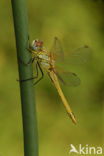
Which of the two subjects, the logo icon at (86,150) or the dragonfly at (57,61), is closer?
the dragonfly at (57,61)

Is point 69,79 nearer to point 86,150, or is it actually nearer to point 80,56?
point 80,56

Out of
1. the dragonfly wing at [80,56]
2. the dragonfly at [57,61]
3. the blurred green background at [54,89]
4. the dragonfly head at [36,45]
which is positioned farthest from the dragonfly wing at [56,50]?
the blurred green background at [54,89]

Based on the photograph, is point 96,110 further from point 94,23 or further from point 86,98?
point 94,23

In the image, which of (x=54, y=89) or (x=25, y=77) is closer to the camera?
(x=25, y=77)

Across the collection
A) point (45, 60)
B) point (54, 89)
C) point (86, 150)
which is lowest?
point (86, 150)

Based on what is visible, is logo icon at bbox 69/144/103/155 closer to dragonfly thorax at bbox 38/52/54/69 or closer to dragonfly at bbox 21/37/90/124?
dragonfly at bbox 21/37/90/124

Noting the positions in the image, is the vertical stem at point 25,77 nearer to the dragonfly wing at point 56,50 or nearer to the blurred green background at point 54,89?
the dragonfly wing at point 56,50

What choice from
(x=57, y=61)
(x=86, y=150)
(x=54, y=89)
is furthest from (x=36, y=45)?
(x=86, y=150)

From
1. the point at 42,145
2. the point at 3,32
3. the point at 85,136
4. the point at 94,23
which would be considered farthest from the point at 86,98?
the point at 3,32
